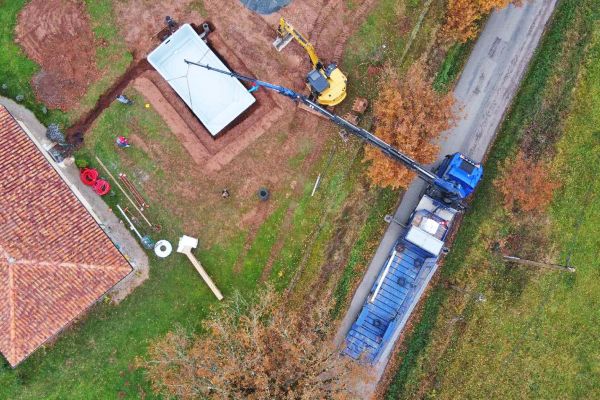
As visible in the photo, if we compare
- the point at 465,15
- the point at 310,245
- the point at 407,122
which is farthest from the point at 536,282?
the point at 465,15

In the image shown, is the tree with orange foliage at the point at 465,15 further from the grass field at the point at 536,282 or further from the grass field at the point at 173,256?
the grass field at the point at 536,282

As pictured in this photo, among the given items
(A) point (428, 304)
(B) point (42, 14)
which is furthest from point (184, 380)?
(B) point (42, 14)

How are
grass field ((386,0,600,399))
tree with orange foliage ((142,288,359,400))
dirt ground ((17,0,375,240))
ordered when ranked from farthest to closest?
grass field ((386,0,600,399))
dirt ground ((17,0,375,240))
tree with orange foliage ((142,288,359,400))

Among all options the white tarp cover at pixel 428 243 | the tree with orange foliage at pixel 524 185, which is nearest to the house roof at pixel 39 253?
the white tarp cover at pixel 428 243

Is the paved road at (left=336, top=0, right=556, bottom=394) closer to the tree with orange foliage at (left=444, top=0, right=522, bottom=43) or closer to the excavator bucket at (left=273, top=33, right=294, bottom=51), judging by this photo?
the tree with orange foliage at (left=444, top=0, right=522, bottom=43)

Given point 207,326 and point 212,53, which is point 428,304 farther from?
point 212,53

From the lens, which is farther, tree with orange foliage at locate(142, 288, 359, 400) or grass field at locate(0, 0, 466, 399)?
grass field at locate(0, 0, 466, 399)

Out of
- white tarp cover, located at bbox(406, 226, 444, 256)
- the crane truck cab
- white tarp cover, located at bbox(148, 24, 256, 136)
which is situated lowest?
white tarp cover, located at bbox(406, 226, 444, 256)

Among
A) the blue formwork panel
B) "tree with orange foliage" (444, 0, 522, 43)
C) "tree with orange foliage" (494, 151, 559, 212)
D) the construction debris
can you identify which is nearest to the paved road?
"tree with orange foliage" (444, 0, 522, 43)
